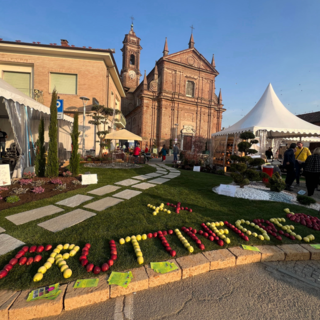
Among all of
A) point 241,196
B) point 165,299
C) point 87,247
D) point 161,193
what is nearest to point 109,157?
point 161,193

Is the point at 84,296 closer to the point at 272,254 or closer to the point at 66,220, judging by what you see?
the point at 66,220

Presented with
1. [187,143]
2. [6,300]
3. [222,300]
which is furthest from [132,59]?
[222,300]

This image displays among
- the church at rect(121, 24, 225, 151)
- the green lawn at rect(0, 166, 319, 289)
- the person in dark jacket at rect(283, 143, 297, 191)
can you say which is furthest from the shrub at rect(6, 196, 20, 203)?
the church at rect(121, 24, 225, 151)

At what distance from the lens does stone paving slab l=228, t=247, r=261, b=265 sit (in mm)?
2422

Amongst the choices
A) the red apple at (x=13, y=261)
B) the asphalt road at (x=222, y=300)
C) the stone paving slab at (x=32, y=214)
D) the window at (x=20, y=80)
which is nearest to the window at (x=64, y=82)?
the window at (x=20, y=80)

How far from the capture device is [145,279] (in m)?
1.91

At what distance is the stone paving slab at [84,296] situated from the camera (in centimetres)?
164

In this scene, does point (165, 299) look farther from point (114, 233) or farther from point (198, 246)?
point (114, 233)

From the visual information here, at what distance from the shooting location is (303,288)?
205 centimetres

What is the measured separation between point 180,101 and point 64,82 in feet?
63.1

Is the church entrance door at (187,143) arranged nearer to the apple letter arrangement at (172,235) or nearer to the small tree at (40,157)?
the small tree at (40,157)

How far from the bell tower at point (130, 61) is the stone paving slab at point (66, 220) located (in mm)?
42167

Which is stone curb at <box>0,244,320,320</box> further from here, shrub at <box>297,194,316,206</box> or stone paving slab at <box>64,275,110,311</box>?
shrub at <box>297,194,316,206</box>

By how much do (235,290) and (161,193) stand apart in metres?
3.37
